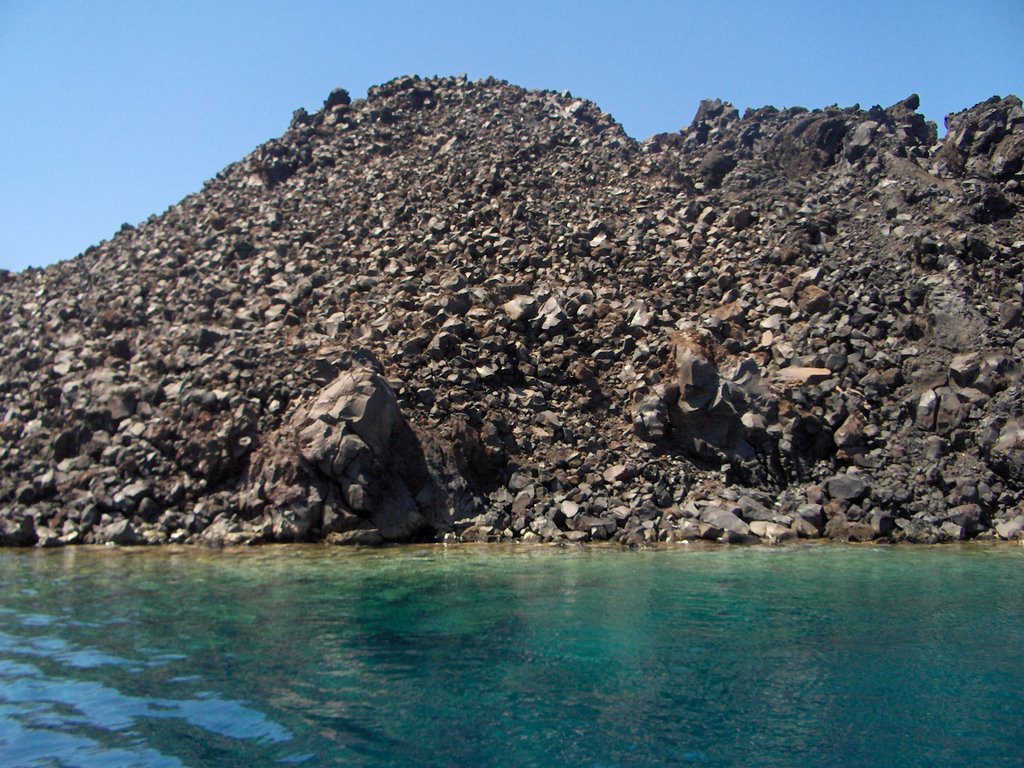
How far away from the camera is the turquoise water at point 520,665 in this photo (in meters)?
8.44

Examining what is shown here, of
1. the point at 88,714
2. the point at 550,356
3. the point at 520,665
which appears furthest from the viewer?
the point at 550,356

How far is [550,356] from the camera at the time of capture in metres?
29.1

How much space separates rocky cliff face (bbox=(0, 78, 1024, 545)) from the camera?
23562mm

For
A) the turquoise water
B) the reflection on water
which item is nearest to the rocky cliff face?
the turquoise water

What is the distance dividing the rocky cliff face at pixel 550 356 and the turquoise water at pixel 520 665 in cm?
518

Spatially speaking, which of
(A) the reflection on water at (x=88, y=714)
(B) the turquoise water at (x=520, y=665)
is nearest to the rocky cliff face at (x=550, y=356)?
(B) the turquoise water at (x=520, y=665)

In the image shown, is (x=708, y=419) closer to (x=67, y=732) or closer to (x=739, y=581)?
(x=739, y=581)

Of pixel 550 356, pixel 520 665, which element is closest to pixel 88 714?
pixel 520 665

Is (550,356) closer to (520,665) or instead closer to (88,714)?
(520,665)

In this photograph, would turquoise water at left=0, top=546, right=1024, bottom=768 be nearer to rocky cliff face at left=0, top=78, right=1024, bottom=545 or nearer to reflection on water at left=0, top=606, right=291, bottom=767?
reflection on water at left=0, top=606, right=291, bottom=767

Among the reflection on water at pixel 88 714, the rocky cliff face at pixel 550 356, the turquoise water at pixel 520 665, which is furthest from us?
the rocky cliff face at pixel 550 356

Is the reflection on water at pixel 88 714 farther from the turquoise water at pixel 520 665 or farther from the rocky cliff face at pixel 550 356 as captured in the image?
the rocky cliff face at pixel 550 356

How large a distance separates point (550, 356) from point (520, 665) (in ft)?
60.9

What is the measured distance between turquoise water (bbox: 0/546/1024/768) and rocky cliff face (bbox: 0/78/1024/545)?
5182mm
